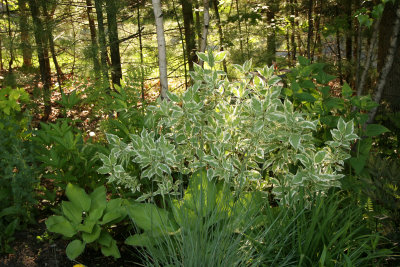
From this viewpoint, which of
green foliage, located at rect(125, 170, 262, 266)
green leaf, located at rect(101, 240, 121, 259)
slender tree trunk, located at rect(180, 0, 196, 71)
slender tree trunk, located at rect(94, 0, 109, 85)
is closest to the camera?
green foliage, located at rect(125, 170, 262, 266)

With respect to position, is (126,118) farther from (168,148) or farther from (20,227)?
(20,227)

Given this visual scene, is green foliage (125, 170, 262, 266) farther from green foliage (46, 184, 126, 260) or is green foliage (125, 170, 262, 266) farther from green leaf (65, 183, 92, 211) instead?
green leaf (65, 183, 92, 211)

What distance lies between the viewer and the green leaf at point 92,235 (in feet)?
7.38

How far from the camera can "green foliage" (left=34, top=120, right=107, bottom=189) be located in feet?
8.98

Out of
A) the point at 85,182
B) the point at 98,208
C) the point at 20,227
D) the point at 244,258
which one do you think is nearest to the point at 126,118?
the point at 85,182

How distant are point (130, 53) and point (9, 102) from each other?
174 inches

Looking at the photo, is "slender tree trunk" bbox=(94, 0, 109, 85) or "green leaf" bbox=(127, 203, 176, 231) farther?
"slender tree trunk" bbox=(94, 0, 109, 85)

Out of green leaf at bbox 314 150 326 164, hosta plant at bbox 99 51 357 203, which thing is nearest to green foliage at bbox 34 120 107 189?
hosta plant at bbox 99 51 357 203

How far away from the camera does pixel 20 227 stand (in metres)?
2.65

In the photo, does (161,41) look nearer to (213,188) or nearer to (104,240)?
(213,188)

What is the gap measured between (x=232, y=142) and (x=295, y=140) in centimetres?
47

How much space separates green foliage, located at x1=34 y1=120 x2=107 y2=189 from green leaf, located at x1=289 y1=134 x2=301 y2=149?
4.65 ft

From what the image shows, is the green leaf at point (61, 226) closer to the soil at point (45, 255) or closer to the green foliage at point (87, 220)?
the green foliage at point (87, 220)

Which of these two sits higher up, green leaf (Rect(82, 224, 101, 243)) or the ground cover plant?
the ground cover plant
